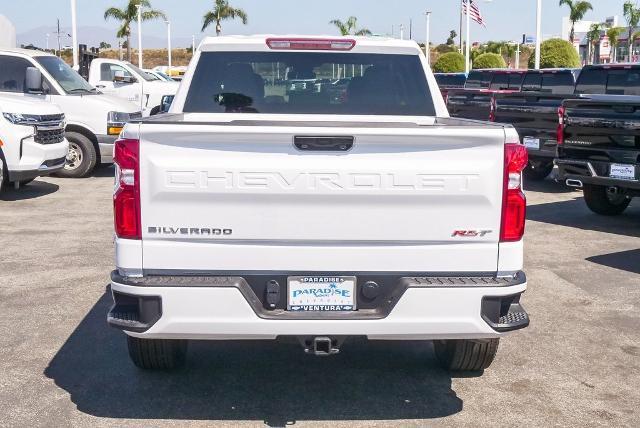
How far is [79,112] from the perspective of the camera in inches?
583

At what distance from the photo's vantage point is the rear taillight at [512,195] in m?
4.09

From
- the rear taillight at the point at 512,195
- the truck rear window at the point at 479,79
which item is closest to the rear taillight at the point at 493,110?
the truck rear window at the point at 479,79

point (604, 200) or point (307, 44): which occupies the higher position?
point (307, 44)

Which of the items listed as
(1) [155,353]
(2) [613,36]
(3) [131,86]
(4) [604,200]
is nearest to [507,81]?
(3) [131,86]

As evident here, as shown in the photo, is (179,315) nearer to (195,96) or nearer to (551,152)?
(195,96)

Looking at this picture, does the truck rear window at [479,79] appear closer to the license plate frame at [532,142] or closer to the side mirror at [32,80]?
the license plate frame at [532,142]

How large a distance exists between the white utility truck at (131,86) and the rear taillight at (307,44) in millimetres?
15489

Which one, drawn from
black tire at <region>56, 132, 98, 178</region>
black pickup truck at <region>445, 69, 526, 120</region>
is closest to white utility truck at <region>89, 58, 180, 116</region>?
black tire at <region>56, 132, 98, 178</region>

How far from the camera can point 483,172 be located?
4.06m

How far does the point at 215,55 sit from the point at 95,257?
11.7ft

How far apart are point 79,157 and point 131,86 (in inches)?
252

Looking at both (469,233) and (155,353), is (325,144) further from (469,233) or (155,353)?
(155,353)

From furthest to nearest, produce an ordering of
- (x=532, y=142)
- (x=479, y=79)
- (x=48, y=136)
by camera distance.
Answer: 1. (x=479, y=79)
2. (x=532, y=142)
3. (x=48, y=136)

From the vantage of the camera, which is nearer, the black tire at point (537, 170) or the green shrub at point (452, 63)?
the black tire at point (537, 170)
